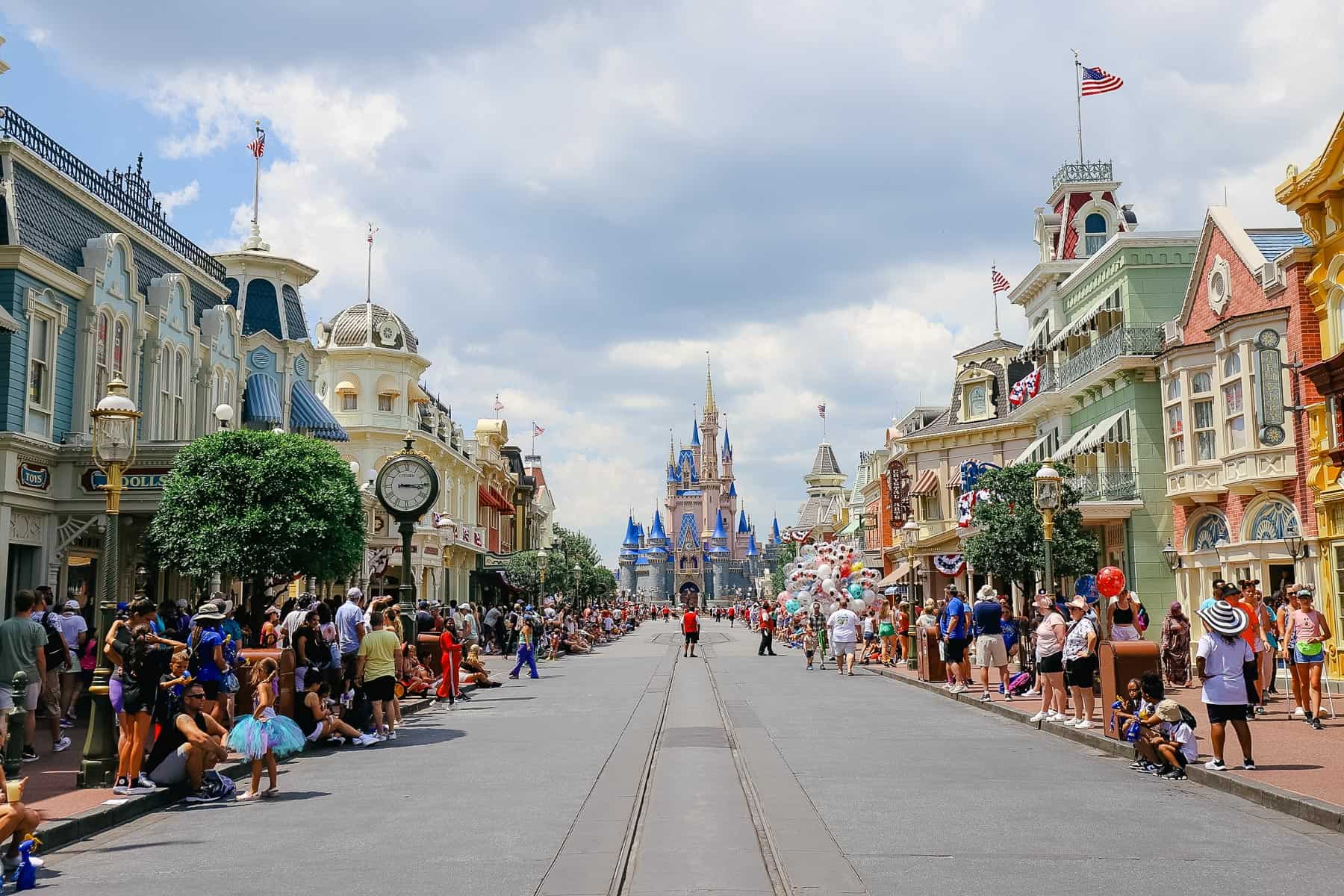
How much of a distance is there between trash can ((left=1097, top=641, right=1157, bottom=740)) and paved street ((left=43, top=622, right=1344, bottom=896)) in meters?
0.64

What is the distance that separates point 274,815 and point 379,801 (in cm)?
90

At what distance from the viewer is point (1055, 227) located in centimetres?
3944

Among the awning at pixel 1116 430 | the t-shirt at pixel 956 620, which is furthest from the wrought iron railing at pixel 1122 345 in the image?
the t-shirt at pixel 956 620

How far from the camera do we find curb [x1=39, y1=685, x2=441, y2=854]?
8703mm

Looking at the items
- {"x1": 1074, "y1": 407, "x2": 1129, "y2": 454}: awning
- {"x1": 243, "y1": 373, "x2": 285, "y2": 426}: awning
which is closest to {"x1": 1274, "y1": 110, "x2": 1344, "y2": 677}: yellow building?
{"x1": 1074, "y1": 407, "x2": 1129, "y2": 454}: awning

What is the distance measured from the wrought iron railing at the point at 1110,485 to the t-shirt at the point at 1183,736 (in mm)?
17656

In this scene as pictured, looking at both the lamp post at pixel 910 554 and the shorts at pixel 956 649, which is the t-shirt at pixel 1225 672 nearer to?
the shorts at pixel 956 649

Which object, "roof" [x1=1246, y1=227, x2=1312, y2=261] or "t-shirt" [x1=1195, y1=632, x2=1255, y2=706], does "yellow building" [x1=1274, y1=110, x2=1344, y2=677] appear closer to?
"roof" [x1=1246, y1=227, x2=1312, y2=261]

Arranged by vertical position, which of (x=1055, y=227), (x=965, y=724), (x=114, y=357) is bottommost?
(x=965, y=724)

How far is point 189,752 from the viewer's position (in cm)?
1052

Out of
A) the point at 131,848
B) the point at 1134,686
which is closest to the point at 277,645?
the point at 131,848

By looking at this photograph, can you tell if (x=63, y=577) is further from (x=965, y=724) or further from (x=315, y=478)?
(x=965, y=724)

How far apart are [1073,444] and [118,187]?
80.2 feet

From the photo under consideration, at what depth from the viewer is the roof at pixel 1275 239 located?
25375 millimetres
